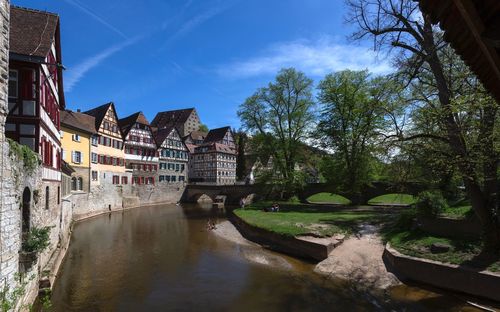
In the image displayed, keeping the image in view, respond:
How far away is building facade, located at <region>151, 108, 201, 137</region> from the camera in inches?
3297

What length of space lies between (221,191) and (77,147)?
74.8 feet

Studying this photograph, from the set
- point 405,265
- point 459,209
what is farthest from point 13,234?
point 459,209

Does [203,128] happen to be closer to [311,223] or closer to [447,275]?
[311,223]

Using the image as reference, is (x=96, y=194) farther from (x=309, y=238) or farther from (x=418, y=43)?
(x=418, y=43)

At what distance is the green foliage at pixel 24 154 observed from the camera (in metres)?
9.16

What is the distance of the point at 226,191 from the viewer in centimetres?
5059

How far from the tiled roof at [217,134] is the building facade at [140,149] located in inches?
850

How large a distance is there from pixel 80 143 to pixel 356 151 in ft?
92.2

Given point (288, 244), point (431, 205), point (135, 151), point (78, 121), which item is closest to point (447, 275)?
point (431, 205)

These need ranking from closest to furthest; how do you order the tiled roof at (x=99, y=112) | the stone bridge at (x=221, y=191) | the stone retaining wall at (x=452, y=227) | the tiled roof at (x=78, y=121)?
the stone retaining wall at (x=452, y=227) → the tiled roof at (x=78, y=121) → the tiled roof at (x=99, y=112) → the stone bridge at (x=221, y=191)

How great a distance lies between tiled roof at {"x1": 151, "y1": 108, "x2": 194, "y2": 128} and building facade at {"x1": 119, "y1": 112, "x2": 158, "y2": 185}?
3085 centimetres

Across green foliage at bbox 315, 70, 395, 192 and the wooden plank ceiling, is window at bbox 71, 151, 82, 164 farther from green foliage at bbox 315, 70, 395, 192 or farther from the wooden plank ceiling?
the wooden plank ceiling

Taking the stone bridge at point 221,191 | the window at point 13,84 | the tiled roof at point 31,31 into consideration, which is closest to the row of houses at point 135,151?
the stone bridge at point 221,191

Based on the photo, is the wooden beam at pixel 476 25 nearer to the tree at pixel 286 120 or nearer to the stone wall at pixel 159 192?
the tree at pixel 286 120
